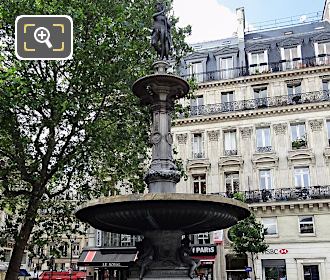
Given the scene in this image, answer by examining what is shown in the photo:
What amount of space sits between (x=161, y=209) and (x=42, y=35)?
13.1ft

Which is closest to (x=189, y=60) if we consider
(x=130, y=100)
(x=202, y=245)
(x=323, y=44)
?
(x=323, y=44)

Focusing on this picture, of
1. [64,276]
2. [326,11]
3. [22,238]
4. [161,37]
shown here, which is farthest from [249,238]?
[64,276]

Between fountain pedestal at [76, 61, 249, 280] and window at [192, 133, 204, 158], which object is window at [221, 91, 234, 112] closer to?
window at [192, 133, 204, 158]

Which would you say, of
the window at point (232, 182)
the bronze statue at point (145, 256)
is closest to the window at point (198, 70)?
the window at point (232, 182)

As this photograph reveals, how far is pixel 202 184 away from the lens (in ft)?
109

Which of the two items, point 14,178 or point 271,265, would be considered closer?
point 14,178

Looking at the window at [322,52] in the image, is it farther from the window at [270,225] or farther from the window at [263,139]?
the window at [270,225]

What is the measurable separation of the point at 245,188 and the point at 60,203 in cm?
1696

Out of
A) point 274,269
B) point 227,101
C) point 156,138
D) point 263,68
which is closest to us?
point 156,138

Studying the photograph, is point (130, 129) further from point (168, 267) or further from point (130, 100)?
point (168, 267)

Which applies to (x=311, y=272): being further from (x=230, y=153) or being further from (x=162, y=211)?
(x=162, y=211)

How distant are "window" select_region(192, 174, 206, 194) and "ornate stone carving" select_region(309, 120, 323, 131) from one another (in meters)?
8.37

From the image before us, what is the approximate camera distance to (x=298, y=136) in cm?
3173

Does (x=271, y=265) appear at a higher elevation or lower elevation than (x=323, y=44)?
lower
